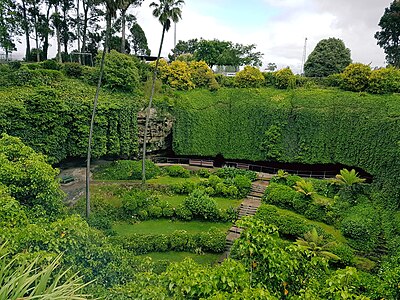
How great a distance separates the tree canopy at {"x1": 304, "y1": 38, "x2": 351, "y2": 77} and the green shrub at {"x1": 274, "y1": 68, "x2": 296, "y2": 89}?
5.88m

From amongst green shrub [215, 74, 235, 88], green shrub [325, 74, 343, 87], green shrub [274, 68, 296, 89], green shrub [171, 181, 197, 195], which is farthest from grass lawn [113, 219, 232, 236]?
green shrub [325, 74, 343, 87]

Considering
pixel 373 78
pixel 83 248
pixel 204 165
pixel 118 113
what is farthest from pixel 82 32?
pixel 83 248

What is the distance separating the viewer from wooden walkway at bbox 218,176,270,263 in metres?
15.2

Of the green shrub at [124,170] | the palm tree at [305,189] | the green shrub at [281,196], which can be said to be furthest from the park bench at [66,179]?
the palm tree at [305,189]

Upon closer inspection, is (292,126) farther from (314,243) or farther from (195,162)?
(314,243)

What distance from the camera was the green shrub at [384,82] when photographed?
21719 mm

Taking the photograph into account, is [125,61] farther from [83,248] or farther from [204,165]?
[83,248]

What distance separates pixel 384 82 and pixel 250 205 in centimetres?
1380

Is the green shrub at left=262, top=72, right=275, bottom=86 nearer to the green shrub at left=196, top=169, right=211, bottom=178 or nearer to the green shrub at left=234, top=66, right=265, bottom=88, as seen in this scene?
the green shrub at left=234, top=66, right=265, bottom=88

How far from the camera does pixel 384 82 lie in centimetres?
2183

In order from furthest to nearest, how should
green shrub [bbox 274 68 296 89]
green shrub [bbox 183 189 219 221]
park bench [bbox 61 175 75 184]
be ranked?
green shrub [bbox 274 68 296 89] → park bench [bbox 61 175 75 184] → green shrub [bbox 183 189 219 221]

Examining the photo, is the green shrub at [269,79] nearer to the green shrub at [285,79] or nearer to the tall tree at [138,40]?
the green shrub at [285,79]

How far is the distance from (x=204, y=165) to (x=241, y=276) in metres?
19.1

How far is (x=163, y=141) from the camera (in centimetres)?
2411
